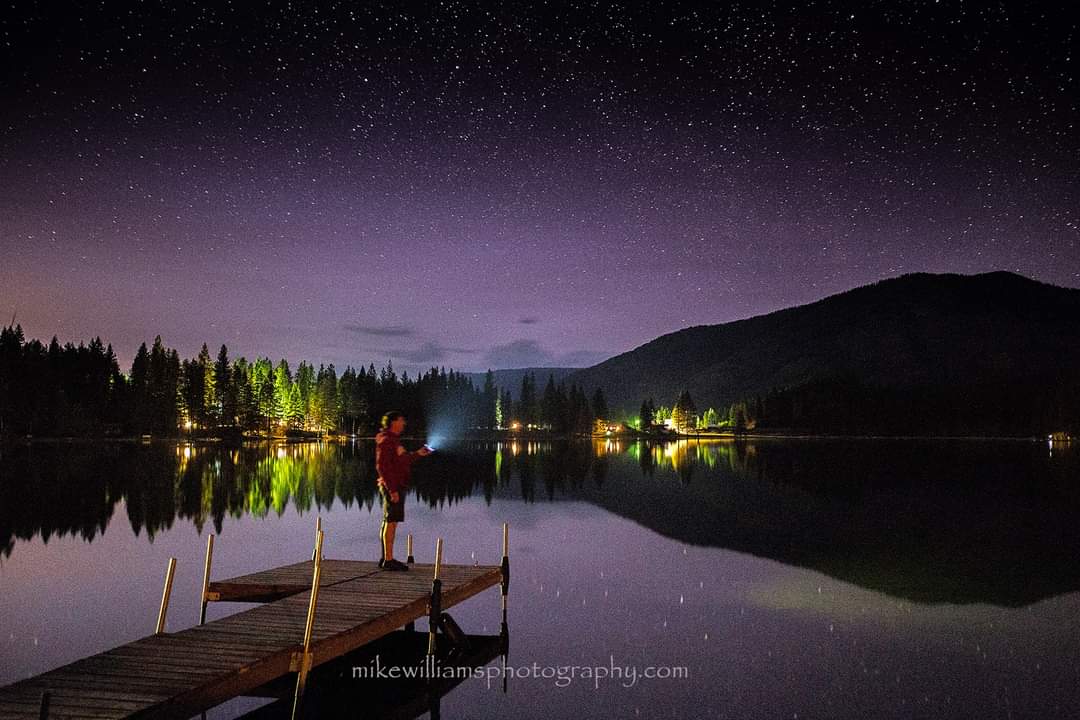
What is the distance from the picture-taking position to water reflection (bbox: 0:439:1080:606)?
2473 cm

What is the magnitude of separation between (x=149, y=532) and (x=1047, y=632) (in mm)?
28548

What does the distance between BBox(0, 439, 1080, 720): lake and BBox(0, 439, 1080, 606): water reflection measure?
8.1 inches

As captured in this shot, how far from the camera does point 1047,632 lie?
16703 mm

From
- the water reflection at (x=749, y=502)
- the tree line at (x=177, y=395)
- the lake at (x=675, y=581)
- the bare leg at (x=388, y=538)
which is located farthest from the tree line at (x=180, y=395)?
the bare leg at (x=388, y=538)

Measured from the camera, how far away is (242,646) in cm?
1099

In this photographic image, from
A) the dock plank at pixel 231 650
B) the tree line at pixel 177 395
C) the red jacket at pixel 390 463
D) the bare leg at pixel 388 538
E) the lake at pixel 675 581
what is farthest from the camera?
the tree line at pixel 177 395

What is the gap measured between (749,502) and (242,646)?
35502 mm

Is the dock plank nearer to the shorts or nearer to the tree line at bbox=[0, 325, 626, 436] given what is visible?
the shorts

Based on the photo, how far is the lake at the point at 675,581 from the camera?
13406 mm

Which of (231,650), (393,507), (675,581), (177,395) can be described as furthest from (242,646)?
(177,395)

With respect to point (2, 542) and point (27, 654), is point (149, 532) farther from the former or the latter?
point (27, 654)

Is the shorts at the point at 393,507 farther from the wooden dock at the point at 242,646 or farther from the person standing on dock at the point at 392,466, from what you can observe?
the wooden dock at the point at 242,646

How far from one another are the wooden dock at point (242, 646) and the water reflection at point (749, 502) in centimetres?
1290

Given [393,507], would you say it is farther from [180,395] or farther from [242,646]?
[180,395]
